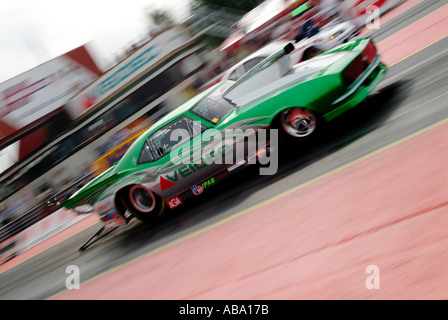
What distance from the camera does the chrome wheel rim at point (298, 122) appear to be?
499cm

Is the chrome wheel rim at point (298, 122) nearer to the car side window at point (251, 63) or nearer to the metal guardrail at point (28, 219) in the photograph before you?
the car side window at point (251, 63)

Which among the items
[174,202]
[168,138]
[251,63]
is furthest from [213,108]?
[251,63]

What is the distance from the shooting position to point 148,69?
2238 centimetres

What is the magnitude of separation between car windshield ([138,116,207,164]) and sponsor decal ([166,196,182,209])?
25.0 inches

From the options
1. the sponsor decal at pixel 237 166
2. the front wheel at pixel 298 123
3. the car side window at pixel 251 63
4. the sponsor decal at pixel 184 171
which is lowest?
the sponsor decal at pixel 237 166

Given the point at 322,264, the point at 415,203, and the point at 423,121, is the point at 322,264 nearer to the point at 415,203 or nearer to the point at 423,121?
the point at 415,203

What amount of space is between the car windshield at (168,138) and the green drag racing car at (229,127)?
0.05 feet

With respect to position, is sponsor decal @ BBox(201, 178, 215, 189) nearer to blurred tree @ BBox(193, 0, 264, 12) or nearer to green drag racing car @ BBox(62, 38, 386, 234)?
green drag racing car @ BBox(62, 38, 386, 234)

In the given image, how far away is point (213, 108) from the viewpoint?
5699 millimetres

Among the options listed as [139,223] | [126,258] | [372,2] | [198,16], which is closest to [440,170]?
[126,258]

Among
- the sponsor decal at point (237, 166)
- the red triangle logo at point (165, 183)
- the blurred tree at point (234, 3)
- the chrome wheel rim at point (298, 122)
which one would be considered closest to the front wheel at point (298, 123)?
the chrome wheel rim at point (298, 122)

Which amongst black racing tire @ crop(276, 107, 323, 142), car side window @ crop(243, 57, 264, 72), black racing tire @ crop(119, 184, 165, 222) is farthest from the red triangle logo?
car side window @ crop(243, 57, 264, 72)

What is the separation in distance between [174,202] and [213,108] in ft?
4.82
